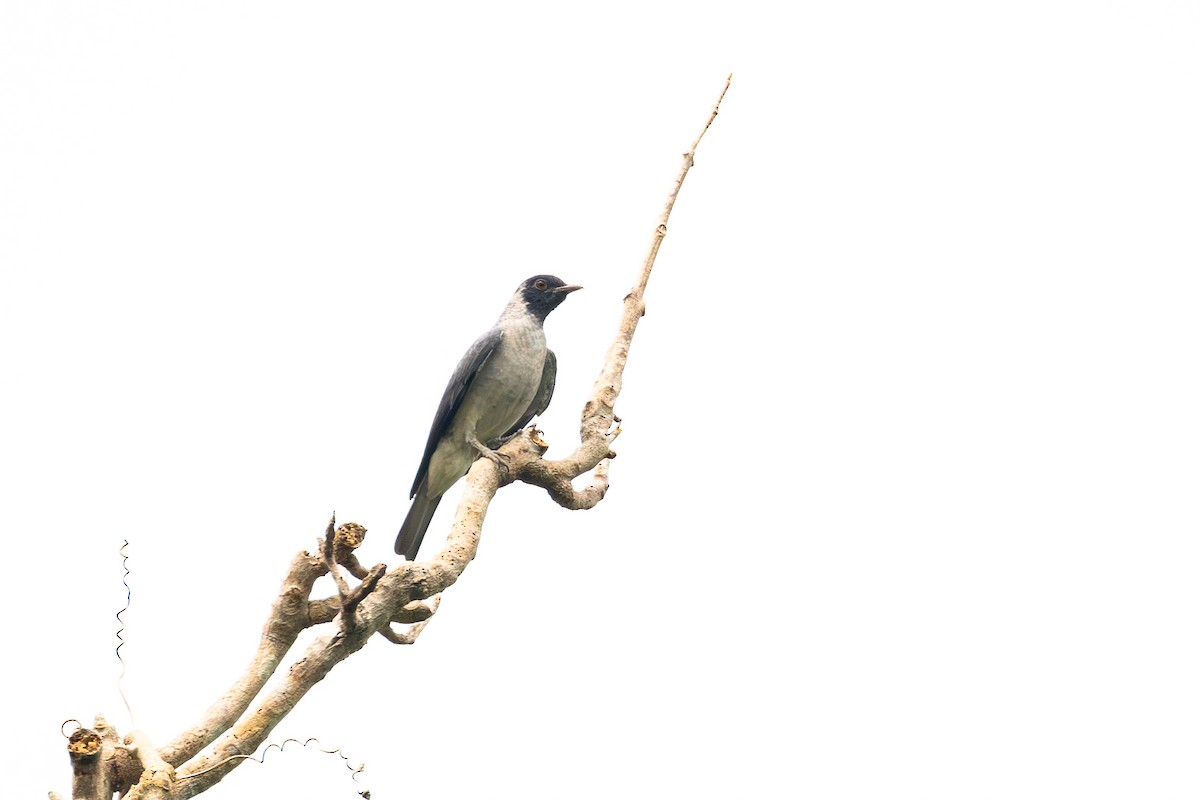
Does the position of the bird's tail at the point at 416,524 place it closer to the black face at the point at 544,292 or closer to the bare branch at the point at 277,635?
the black face at the point at 544,292

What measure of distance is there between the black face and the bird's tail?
1.40m

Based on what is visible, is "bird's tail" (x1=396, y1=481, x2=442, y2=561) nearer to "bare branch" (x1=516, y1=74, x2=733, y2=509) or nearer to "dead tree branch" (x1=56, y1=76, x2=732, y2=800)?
"bare branch" (x1=516, y1=74, x2=733, y2=509)

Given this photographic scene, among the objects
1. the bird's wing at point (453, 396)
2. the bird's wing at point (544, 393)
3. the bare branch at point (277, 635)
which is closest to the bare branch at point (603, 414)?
the bare branch at point (277, 635)

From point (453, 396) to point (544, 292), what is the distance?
100 centimetres

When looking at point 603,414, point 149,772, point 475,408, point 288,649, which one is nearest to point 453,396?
point 475,408

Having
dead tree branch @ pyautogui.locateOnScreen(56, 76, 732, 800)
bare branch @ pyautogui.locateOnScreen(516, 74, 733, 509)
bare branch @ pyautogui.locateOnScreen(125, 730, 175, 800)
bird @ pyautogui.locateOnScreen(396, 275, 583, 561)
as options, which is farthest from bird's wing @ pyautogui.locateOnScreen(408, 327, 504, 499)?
bare branch @ pyautogui.locateOnScreen(125, 730, 175, 800)

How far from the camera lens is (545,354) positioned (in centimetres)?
759

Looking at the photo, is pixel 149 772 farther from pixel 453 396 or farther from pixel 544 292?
pixel 544 292

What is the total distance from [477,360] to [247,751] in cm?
394

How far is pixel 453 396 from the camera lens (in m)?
7.28

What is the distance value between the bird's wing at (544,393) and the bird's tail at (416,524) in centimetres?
73

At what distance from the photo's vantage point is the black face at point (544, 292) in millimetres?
7730

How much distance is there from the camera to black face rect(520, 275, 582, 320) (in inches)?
304

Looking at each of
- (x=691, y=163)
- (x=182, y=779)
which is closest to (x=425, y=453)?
(x=691, y=163)
